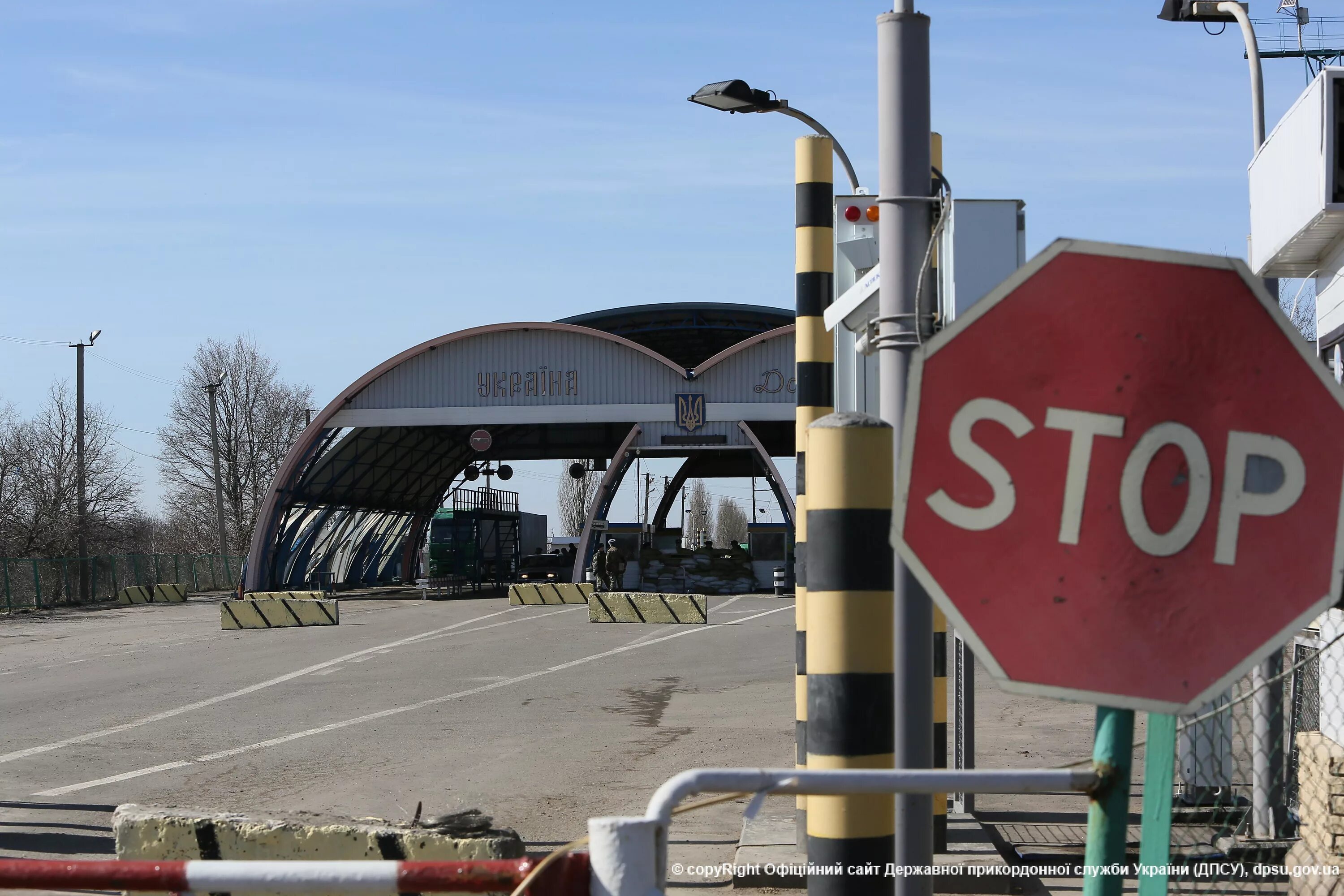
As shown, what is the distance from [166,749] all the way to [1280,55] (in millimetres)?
25847

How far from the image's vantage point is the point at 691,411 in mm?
39125

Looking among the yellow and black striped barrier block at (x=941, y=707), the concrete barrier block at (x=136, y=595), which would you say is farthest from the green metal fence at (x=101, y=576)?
the yellow and black striped barrier block at (x=941, y=707)

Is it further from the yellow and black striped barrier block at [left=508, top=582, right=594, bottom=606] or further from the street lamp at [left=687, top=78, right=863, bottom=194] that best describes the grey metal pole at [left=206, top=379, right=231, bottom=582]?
the street lamp at [left=687, top=78, right=863, bottom=194]

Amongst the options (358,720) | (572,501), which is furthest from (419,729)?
(572,501)

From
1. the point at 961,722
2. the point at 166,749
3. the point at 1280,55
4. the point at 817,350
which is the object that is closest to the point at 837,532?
the point at 817,350

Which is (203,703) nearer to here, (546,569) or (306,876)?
(306,876)

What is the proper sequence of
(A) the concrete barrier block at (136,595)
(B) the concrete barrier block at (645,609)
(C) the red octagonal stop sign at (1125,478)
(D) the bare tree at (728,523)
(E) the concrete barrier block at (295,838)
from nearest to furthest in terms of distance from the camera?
(C) the red octagonal stop sign at (1125,478) < (E) the concrete barrier block at (295,838) < (B) the concrete barrier block at (645,609) < (A) the concrete barrier block at (136,595) < (D) the bare tree at (728,523)

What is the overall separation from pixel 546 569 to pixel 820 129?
4565 centimetres

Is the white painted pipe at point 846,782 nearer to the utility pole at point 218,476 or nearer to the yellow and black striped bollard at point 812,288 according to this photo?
the yellow and black striped bollard at point 812,288

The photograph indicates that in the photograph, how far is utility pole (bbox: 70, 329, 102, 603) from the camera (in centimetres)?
4208

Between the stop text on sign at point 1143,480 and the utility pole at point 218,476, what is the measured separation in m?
55.3

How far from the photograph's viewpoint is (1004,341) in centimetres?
264

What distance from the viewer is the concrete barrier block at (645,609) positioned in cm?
2559

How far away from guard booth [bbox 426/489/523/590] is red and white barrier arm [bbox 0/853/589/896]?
4020 centimetres
